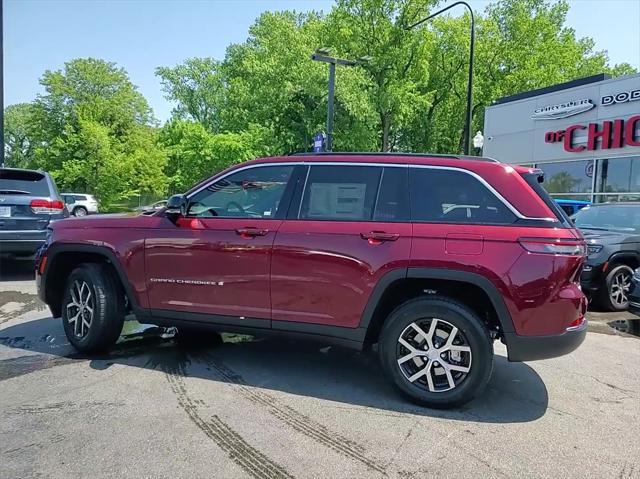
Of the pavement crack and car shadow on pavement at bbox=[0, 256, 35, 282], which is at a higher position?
car shadow on pavement at bbox=[0, 256, 35, 282]

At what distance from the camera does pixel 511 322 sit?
11.8 feet

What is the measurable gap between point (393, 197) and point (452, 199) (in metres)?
0.44

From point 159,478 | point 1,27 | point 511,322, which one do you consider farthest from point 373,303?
point 1,27

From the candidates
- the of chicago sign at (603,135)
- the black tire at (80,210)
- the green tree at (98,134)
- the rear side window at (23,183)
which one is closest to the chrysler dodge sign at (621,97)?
the of chicago sign at (603,135)

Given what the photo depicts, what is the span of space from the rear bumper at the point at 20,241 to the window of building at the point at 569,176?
16.7 metres

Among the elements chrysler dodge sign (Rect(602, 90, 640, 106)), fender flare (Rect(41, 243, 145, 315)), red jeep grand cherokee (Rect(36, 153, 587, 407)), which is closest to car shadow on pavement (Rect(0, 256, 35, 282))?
fender flare (Rect(41, 243, 145, 315))

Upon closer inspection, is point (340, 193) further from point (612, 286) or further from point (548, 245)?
point (612, 286)

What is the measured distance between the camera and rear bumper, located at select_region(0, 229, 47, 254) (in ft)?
27.6

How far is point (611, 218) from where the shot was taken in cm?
851

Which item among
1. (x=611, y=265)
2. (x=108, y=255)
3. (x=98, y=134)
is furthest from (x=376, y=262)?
(x=98, y=134)

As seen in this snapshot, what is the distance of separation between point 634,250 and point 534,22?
31214mm

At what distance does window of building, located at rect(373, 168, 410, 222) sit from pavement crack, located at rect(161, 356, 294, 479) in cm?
184

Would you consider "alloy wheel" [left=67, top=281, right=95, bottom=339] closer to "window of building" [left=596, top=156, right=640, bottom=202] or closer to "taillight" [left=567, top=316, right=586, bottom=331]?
"taillight" [left=567, top=316, right=586, bottom=331]

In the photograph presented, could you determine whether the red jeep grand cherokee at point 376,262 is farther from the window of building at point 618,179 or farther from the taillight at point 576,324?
the window of building at point 618,179
